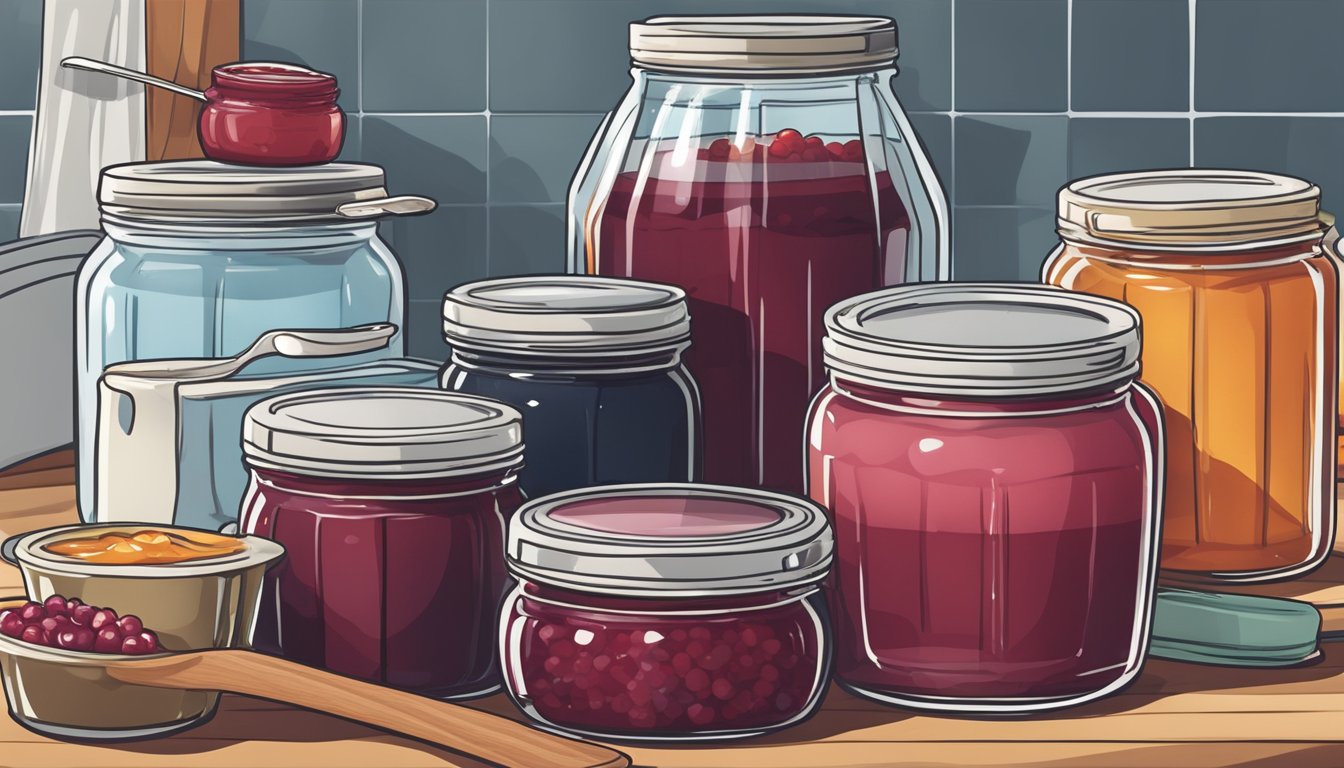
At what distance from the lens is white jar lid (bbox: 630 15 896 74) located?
3.58 ft

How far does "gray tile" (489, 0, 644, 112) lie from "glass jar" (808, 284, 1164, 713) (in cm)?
62

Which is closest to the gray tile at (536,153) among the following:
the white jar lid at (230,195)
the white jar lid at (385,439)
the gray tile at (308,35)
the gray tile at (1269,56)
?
the gray tile at (308,35)

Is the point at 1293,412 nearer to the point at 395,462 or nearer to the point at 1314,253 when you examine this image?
the point at 1314,253

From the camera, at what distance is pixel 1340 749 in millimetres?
881

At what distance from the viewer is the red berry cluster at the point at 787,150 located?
109cm

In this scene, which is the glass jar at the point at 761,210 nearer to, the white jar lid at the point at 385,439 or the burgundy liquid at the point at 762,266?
the burgundy liquid at the point at 762,266

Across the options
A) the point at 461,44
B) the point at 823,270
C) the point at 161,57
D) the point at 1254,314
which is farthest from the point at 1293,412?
the point at 161,57

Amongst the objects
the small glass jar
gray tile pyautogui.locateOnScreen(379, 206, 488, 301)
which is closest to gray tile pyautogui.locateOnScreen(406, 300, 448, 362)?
gray tile pyautogui.locateOnScreen(379, 206, 488, 301)

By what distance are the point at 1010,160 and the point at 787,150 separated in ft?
1.55

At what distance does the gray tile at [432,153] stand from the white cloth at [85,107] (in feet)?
0.59

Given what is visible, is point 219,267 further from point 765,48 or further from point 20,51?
point 20,51

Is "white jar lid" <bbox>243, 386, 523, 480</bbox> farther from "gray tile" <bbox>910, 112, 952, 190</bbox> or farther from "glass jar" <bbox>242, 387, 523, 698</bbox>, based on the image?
"gray tile" <bbox>910, 112, 952, 190</bbox>

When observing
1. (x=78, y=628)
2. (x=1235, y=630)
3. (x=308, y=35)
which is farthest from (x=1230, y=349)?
(x=308, y=35)

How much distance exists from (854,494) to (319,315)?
0.42m
